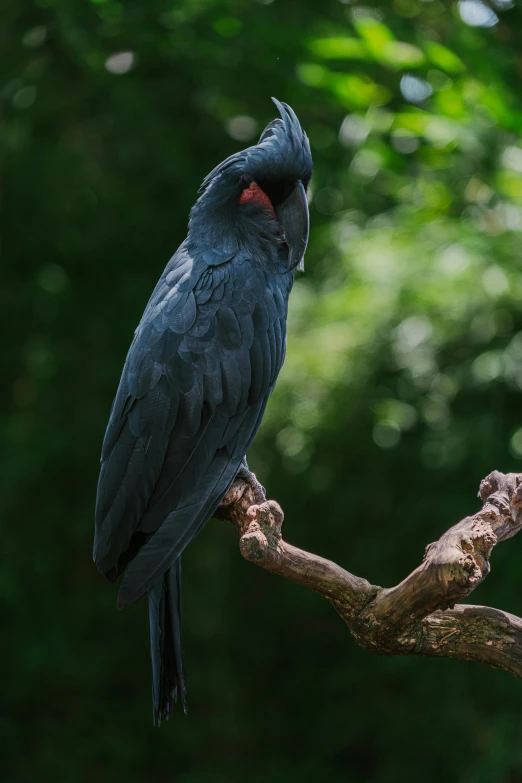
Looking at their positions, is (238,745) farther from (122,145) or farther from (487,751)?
(122,145)

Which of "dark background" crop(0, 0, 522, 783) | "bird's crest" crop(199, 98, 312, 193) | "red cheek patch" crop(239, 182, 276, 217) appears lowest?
"dark background" crop(0, 0, 522, 783)

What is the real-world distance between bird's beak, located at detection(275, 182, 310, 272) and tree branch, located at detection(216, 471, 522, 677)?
1.17 m

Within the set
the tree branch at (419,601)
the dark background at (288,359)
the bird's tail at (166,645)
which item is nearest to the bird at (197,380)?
the bird's tail at (166,645)

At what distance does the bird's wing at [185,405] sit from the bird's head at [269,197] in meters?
0.15

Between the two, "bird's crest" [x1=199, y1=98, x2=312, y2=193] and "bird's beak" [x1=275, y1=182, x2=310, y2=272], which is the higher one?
"bird's crest" [x1=199, y1=98, x2=312, y2=193]

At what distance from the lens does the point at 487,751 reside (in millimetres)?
3965

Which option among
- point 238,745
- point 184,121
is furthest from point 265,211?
point 238,745

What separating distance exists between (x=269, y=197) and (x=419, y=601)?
1632mm

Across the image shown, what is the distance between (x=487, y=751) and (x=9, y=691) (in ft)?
8.73

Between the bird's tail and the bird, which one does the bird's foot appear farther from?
the bird's tail

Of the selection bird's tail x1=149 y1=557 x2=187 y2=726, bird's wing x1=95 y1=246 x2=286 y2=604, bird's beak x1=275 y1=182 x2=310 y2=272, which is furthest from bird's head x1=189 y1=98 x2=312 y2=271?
bird's tail x1=149 y1=557 x2=187 y2=726

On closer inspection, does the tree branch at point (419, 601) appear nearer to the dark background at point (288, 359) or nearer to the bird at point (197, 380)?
the bird at point (197, 380)

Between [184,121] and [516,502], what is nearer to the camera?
[516,502]

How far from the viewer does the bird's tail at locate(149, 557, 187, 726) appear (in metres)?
2.50
